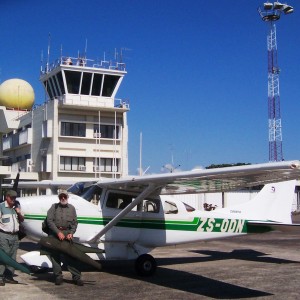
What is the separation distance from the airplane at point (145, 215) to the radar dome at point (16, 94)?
38420 millimetres

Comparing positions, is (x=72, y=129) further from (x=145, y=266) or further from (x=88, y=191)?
(x=145, y=266)

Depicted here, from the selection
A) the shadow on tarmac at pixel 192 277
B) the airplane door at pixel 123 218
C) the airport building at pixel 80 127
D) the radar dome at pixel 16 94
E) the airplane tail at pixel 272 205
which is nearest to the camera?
the shadow on tarmac at pixel 192 277

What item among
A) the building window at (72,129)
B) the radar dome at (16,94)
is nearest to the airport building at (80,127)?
the building window at (72,129)

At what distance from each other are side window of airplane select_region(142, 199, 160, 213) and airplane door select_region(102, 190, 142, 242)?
0.23 metres

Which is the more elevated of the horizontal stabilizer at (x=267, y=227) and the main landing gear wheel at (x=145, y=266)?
the horizontal stabilizer at (x=267, y=227)

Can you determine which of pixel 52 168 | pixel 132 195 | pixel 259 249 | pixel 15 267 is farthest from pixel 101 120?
pixel 15 267

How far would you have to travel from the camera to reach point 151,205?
12.2 metres

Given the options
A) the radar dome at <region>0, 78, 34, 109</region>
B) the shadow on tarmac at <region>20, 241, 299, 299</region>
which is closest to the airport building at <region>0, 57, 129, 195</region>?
the radar dome at <region>0, 78, 34, 109</region>

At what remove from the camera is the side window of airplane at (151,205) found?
12123mm

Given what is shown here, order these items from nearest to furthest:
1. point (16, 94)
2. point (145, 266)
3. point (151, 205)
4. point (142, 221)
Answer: point (145, 266), point (142, 221), point (151, 205), point (16, 94)

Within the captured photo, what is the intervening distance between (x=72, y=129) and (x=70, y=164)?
2952mm

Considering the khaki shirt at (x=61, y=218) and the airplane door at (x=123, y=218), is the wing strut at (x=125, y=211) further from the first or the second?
the khaki shirt at (x=61, y=218)

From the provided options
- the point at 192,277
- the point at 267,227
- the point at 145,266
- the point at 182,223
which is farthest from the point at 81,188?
the point at 267,227

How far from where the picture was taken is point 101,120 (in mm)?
41719
